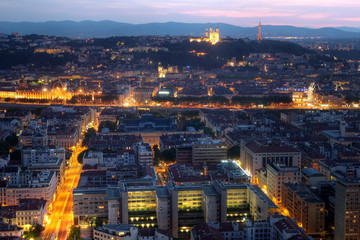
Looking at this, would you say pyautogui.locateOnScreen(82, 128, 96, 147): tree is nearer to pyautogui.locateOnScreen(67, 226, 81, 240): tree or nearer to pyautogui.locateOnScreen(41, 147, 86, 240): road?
pyautogui.locateOnScreen(41, 147, 86, 240): road

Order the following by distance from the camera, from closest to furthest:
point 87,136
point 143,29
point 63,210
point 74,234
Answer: point 74,234
point 63,210
point 87,136
point 143,29

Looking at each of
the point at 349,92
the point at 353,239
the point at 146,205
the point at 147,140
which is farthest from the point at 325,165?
the point at 349,92

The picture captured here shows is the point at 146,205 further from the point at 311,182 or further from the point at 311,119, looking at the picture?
the point at 311,119

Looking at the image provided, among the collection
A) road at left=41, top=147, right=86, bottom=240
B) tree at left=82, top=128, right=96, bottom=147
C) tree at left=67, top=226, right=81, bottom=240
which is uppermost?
tree at left=82, top=128, right=96, bottom=147

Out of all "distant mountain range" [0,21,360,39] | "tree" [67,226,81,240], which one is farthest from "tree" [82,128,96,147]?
"distant mountain range" [0,21,360,39]

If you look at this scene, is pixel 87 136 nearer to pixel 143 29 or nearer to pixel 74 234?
pixel 74 234

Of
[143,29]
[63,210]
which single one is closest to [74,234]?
[63,210]
